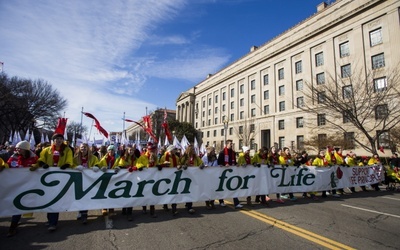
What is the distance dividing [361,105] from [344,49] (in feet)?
58.1

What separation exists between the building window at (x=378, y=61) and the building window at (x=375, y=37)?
1.86 metres

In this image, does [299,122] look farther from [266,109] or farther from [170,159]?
[170,159]

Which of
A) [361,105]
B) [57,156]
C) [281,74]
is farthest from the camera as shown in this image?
[281,74]

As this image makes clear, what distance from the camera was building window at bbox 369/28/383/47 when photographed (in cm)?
3200

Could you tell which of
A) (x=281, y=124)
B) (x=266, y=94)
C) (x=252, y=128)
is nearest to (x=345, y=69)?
(x=281, y=124)

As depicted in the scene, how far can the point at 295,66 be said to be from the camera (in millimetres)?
44844

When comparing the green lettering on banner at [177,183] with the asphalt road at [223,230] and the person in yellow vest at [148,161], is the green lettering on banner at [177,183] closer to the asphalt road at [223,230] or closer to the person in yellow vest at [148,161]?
the asphalt road at [223,230]

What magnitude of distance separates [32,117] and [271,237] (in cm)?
4640

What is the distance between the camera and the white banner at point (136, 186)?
17.8ft

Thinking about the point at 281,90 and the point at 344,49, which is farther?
the point at 281,90

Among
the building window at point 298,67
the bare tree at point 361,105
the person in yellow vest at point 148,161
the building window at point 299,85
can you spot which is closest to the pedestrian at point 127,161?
the person in yellow vest at point 148,161

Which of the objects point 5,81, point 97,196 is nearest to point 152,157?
point 97,196

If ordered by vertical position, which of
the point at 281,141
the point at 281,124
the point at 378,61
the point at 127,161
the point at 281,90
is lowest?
the point at 127,161

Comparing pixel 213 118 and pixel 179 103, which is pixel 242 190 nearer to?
pixel 213 118
